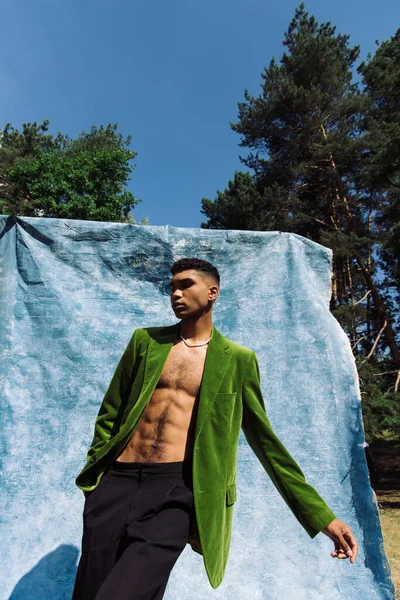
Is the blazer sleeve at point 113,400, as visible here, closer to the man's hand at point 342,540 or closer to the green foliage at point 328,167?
the man's hand at point 342,540

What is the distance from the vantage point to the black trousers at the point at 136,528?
1.41 metres

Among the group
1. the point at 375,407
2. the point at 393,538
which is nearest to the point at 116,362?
the point at 393,538

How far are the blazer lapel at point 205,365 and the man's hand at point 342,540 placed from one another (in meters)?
0.66

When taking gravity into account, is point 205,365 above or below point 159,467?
above

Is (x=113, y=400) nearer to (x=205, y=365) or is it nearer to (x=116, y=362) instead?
(x=205, y=365)

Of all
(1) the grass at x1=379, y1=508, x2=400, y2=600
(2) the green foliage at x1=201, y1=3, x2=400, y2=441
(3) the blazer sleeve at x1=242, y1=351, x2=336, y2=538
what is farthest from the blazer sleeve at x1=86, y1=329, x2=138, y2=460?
(2) the green foliage at x1=201, y1=3, x2=400, y2=441

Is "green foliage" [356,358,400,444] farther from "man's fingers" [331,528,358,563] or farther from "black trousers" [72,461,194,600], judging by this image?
"black trousers" [72,461,194,600]

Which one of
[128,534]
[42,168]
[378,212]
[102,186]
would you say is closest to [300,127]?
[378,212]

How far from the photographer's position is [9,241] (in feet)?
10.5

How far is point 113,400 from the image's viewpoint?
6.19 feet

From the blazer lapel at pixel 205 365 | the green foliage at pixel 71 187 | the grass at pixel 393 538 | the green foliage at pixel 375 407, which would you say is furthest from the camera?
the green foliage at pixel 71 187

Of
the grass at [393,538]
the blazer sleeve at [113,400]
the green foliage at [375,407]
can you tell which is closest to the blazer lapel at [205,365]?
the blazer sleeve at [113,400]

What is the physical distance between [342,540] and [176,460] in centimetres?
74

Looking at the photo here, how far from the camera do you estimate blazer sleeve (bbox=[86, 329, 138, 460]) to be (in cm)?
180
